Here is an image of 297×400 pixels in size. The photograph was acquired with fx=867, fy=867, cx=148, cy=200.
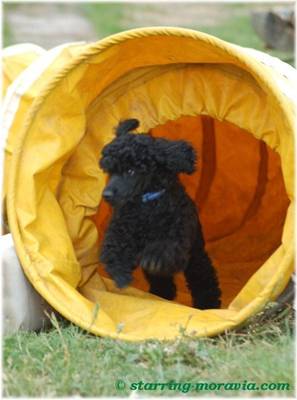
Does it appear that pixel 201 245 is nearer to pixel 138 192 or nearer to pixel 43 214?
pixel 138 192

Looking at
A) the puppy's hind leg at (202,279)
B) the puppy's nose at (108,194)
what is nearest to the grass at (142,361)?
the puppy's nose at (108,194)

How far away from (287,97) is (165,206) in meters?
0.91

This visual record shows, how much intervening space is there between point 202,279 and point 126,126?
3.21 feet

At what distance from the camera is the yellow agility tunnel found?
14.0 feet

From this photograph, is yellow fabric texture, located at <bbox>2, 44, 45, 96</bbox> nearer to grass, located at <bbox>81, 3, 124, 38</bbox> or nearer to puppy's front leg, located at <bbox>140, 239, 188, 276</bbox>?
puppy's front leg, located at <bbox>140, 239, 188, 276</bbox>

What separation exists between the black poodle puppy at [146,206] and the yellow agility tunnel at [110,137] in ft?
0.84

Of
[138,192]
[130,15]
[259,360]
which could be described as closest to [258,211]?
[138,192]

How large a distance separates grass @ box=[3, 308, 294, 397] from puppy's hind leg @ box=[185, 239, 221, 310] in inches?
30.5

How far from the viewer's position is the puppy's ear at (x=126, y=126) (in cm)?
468

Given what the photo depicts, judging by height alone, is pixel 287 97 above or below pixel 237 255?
above

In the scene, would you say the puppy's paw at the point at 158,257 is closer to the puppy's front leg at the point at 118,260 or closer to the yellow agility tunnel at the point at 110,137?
the puppy's front leg at the point at 118,260

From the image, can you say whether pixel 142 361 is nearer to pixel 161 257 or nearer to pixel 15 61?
pixel 161 257

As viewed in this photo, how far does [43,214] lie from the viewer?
4.73 m

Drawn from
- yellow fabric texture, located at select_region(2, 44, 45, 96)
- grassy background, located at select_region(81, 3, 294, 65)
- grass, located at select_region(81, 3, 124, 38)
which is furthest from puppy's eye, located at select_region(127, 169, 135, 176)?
grass, located at select_region(81, 3, 124, 38)
